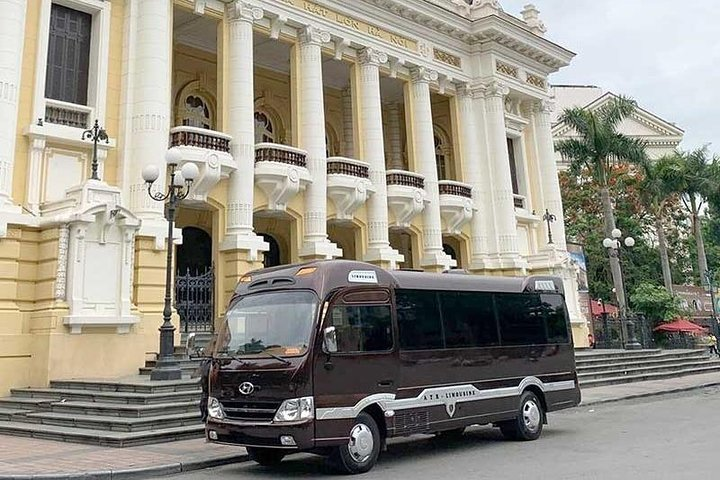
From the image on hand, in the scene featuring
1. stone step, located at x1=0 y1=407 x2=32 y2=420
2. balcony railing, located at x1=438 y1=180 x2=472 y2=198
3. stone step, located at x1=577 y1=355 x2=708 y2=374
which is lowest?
stone step, located at x1=0 y1=407 x2=32 y2=420

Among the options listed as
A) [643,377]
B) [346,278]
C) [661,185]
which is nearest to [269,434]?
[346,278]

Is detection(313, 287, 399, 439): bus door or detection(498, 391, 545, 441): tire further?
detection(498, 391, 545, 441): tire

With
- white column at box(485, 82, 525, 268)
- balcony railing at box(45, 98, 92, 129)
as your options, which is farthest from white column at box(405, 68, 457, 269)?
balcony railing at box(45, 98, 92, 129)

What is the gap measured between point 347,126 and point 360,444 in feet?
67.4

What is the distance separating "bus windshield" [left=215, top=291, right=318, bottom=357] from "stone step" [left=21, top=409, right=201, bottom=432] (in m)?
2.85

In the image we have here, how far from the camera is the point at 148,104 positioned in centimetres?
1745

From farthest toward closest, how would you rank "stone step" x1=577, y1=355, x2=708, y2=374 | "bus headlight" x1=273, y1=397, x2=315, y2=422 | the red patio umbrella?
1. the red patio umbrella
2. "stone step" x1=577, y1=355, x2=708, y2=374
3. "bus headlight" x1=273, y1=397, x2=315, y2=422

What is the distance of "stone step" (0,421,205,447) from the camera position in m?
10.5

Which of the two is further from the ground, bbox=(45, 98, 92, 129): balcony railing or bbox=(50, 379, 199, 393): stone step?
bbox=(45, 98, 92, 129): balcony railing

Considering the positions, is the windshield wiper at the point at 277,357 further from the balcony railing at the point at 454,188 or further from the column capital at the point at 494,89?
the column capital at the point at 494,89

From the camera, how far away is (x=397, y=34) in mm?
25297

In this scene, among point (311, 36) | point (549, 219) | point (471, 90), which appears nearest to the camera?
point (311, 36)

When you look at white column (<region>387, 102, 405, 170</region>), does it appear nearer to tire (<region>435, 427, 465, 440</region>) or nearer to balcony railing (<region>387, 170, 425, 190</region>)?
balcony railing (<region>387, 170, 425, 190</region>)

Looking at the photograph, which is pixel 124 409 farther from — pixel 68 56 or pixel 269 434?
pixel 68 56
